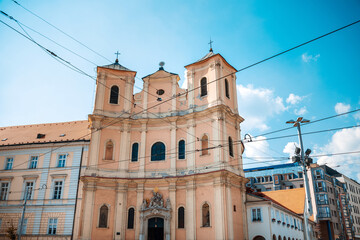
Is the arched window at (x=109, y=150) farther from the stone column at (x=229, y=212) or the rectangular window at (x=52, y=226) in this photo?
the stone column at (x=229, y=212)

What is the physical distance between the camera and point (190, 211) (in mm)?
25500

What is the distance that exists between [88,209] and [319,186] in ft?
163

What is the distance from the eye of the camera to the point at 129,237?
26.0 meters

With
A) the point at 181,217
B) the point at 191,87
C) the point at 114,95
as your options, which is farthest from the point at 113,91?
the point at 181,217

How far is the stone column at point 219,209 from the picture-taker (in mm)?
23391

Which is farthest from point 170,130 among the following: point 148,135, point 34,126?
point 34,126

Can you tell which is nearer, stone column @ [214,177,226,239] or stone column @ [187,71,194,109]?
stone column @ [214,177,226,239]

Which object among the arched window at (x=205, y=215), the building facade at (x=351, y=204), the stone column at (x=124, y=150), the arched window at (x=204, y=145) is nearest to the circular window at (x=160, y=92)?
the stone column at (x=124, y=150)

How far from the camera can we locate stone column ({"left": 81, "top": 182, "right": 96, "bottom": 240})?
989 inches

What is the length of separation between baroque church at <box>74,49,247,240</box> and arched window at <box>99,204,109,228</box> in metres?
0.04

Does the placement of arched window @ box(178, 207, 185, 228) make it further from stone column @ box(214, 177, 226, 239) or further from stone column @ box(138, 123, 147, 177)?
stone column @ box(138, 123, 147, 177)

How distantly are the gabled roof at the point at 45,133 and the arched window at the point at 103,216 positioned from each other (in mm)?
6489

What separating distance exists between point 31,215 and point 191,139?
15.3m

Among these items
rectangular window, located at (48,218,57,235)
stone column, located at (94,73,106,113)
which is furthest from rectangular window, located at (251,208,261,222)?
rectangular window, located at (48,218,57,235)
